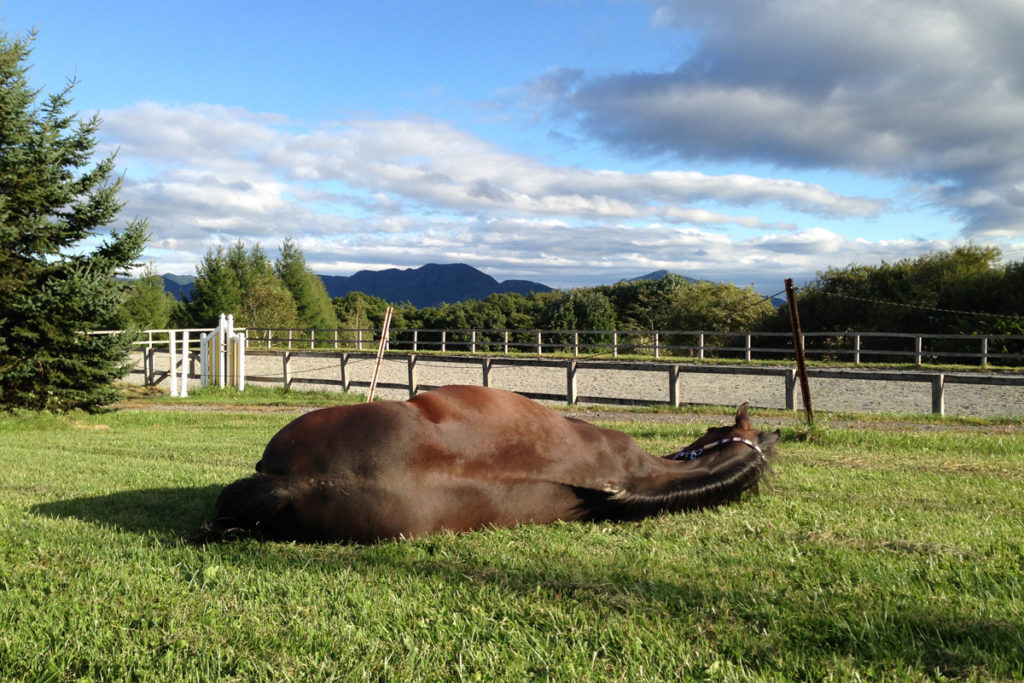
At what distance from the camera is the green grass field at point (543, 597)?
7.93 ft

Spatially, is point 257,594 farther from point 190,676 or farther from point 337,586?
point 190,676

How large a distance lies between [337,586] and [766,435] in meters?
3.38

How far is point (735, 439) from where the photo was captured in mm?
5016

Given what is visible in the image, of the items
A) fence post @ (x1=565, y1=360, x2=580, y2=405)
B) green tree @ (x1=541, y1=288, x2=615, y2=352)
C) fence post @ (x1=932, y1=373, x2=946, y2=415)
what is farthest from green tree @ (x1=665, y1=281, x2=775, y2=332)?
fence post @ (x1=932, y1=373, x2=946, y2=415)

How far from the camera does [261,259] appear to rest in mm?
70000

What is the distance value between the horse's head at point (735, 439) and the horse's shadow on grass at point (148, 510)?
3213mm

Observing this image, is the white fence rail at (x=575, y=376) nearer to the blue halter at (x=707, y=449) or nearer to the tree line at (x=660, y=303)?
the tree line at (x=660, y=303)

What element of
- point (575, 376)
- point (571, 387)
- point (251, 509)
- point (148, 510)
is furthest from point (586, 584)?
point (571, 387)

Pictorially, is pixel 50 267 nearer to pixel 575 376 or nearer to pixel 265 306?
pixel 575 376

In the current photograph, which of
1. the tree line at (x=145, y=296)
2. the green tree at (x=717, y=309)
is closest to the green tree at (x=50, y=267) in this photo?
the tree line at (x=145, y=296)

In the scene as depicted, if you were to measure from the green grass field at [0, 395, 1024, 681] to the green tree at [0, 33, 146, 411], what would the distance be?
989 centimetres

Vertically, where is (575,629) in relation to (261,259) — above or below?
below

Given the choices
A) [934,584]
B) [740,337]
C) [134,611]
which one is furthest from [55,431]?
[740,337]

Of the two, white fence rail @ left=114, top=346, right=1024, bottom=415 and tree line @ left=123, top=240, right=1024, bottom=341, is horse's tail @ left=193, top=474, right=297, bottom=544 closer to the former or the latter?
tree line @ left=123, top=240, right=1024, bottom=341
